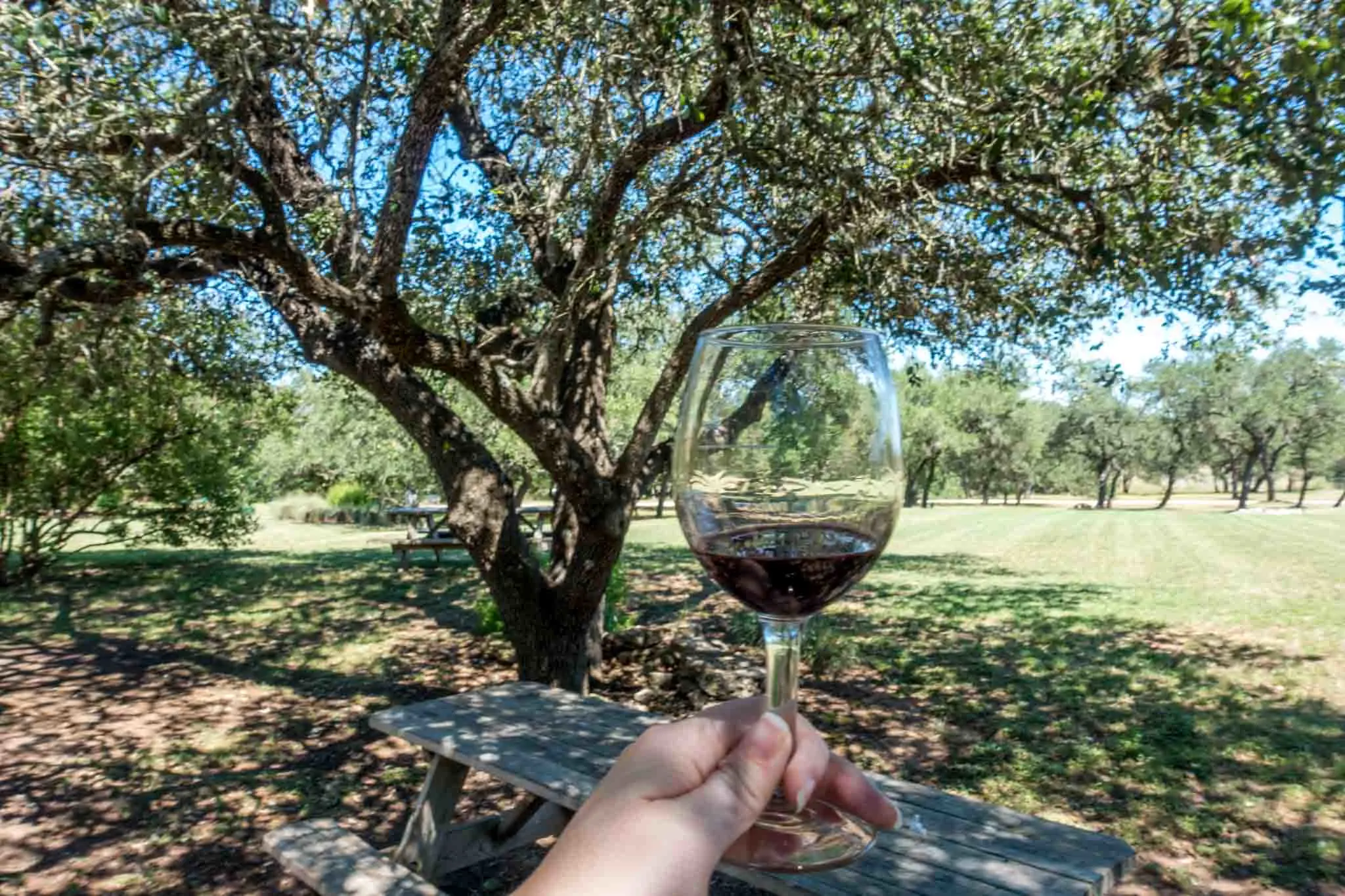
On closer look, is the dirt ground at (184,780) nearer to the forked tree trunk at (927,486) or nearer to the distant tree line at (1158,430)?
the distant tree line at (1158,430)

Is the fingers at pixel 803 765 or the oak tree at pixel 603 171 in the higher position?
the oak tree at pixel 603 171

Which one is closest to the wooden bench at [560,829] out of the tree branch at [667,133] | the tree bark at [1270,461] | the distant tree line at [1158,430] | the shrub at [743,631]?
the tree branch at [667,133]

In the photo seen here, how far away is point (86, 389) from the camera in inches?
202

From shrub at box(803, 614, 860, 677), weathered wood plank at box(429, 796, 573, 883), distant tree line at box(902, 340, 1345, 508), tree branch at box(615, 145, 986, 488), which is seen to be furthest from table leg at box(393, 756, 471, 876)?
distant tree line at box(902, 340, 1345, 508)

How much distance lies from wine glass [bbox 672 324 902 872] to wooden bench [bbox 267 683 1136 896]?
522 millimetres

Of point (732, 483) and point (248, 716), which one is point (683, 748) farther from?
point (248, 716)

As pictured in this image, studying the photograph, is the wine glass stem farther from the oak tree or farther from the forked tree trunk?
the forked tree trunk

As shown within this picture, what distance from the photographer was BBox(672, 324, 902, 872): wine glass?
40.6 inches

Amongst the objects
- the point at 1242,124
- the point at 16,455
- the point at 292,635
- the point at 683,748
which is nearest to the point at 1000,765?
the point at 1242,124

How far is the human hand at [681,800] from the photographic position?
858 mm

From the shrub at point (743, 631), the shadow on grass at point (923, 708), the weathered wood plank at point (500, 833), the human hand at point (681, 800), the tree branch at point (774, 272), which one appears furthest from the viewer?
the shrub at point (743, 631)

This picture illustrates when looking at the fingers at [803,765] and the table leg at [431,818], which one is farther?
the table leg at [431,818]

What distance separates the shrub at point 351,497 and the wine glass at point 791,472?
41.7 m

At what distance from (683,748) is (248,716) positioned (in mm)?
7168
